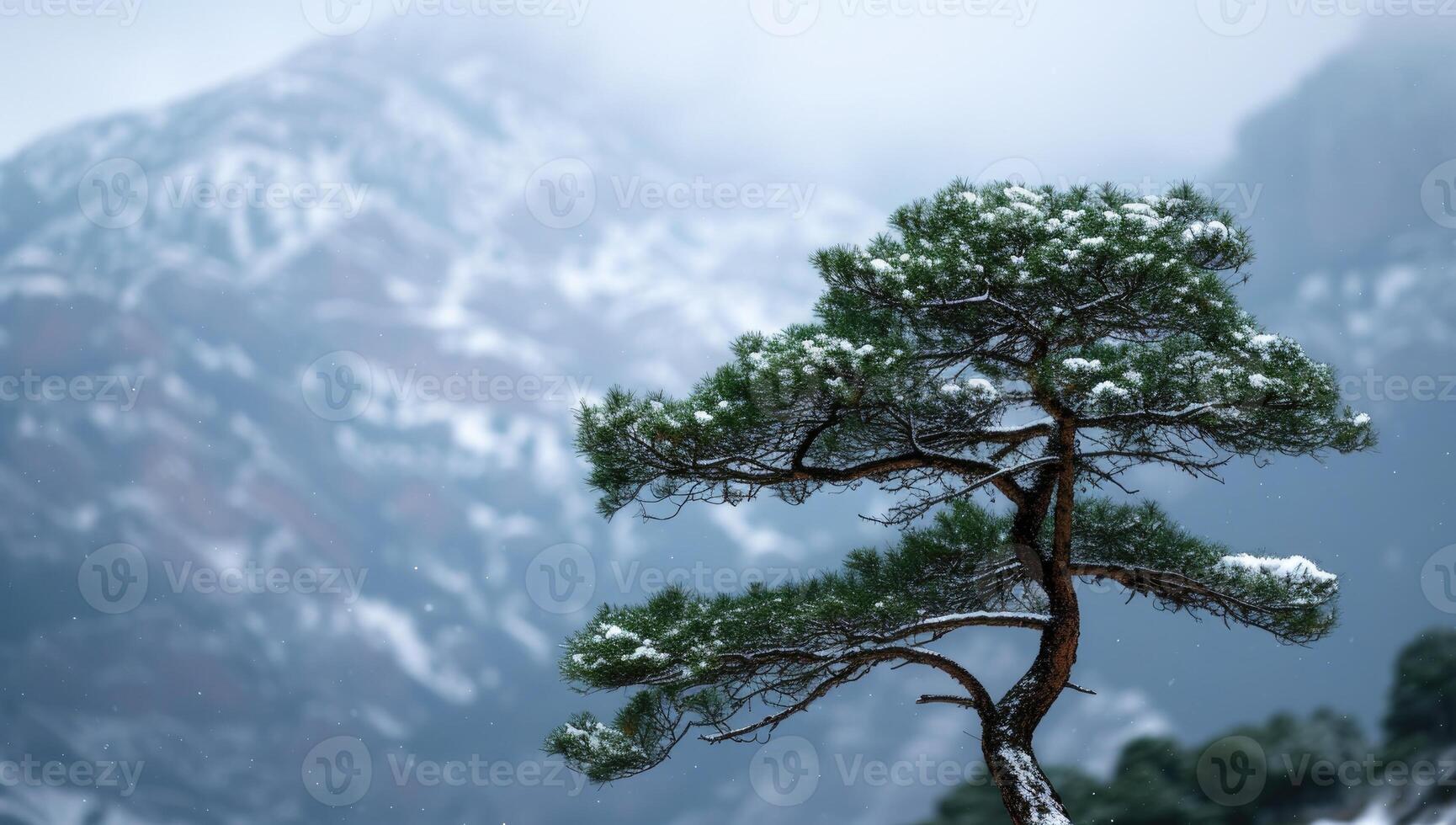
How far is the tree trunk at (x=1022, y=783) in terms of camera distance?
4.28 meters

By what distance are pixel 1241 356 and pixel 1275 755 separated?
258 inches

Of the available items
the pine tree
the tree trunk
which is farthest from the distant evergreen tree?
the tree trunk

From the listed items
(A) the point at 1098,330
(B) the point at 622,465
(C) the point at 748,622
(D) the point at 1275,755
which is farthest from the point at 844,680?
(D) the point at 1275,755

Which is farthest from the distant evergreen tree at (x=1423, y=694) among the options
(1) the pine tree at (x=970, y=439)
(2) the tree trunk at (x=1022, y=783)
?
(2) the tree trunk at (x=1022, y=783)

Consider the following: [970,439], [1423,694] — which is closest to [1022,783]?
[970,439]

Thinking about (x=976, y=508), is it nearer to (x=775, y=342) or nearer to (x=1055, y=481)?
(x=1055, y=481)

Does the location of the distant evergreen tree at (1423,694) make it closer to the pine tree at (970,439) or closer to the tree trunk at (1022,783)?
the pine tree at (970,439)

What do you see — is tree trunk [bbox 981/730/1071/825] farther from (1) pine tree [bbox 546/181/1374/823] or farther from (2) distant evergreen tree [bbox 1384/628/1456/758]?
(2) distant evergreen tree [bbox 1384/628/1456/758]

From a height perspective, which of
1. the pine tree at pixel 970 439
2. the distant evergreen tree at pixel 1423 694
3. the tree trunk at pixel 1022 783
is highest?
the distant evergreen tree at pixel 1423 694

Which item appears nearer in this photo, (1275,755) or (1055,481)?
(1055,481)

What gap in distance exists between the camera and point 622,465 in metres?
4.36

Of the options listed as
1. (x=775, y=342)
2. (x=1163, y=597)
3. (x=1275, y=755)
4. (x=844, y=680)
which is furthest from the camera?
(x=1275, y=755)

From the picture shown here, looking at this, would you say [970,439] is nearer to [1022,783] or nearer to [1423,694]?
[1022,783]

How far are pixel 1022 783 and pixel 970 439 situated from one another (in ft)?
4.52
